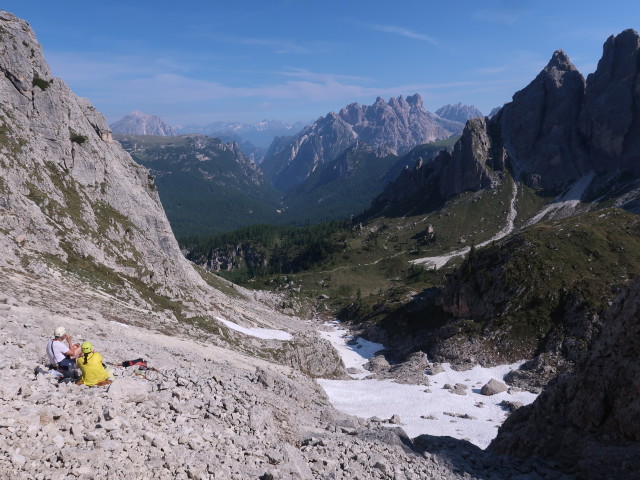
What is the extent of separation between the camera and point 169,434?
54.9 ft

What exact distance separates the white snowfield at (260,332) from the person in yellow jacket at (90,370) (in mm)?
47224

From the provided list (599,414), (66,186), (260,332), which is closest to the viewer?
(599,414)

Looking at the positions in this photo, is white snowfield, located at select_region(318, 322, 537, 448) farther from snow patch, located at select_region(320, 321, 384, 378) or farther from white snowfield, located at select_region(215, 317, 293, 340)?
white snowfield, located at select_region(215, 317, 293, 340)

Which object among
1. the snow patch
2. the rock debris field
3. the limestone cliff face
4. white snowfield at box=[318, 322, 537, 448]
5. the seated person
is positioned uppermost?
the limestone cliff face

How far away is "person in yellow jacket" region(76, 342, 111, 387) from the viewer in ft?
59.9

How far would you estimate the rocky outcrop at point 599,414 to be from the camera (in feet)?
80.6

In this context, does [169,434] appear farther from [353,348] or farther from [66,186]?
[353,348]

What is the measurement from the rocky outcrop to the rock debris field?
245 cm

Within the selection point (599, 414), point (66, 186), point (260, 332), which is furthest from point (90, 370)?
point (66, 186)

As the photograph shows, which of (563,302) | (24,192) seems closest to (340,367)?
(563,302)

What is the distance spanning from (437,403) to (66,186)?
224 feet

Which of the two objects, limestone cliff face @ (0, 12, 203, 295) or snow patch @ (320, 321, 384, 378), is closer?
limestone cliff face @ (0, 12, 203, 295)

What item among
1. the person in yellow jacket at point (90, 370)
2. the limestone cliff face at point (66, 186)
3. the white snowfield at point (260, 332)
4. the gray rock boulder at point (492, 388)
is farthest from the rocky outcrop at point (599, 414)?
the limestone cliff face at point (66, 186)

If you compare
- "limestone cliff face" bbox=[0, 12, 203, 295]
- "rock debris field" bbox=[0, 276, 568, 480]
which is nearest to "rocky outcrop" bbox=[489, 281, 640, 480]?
"rock debris field" bbox=[0, 276, 568, 480]
